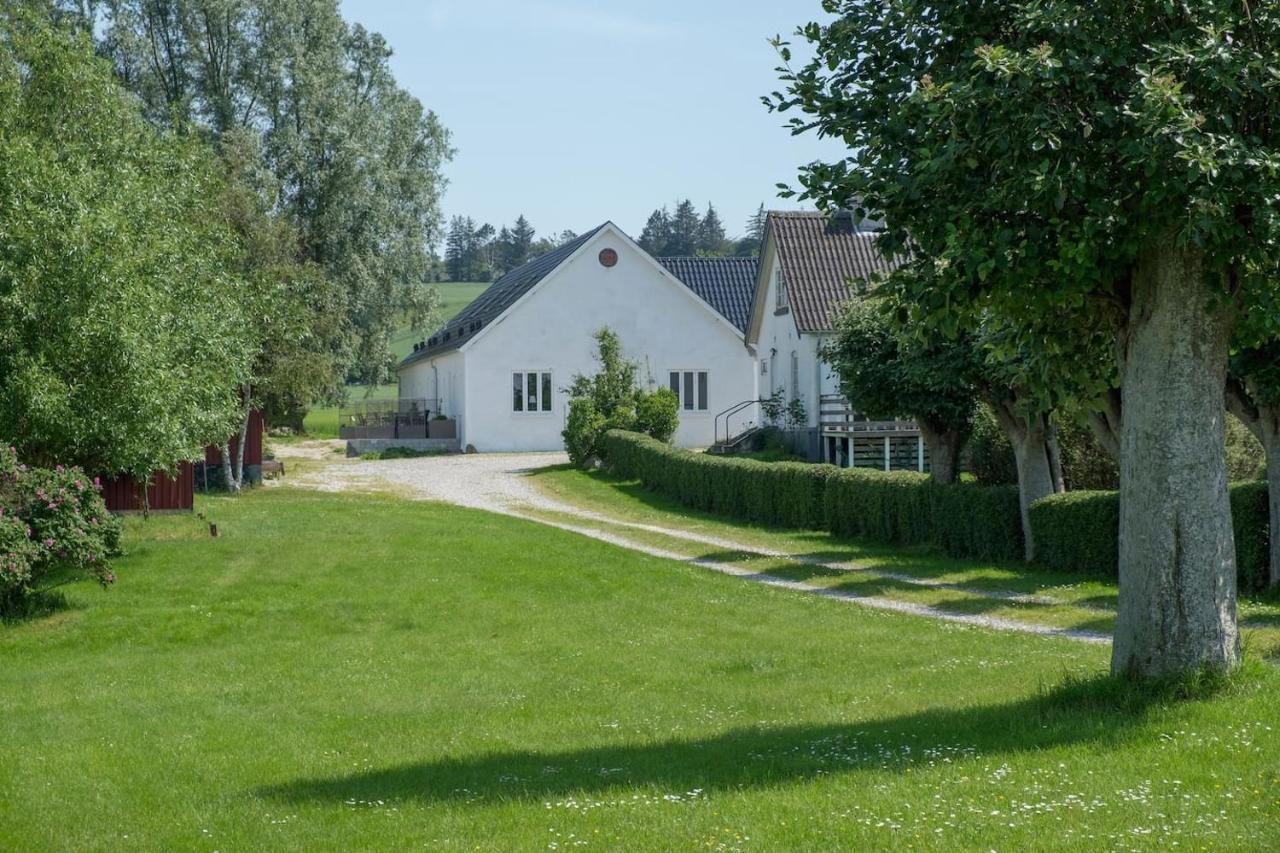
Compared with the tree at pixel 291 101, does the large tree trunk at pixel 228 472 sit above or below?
below

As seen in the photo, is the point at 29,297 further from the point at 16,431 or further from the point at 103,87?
the point at 103,87

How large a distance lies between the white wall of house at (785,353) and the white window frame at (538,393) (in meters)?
7.49

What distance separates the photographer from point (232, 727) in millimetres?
11344

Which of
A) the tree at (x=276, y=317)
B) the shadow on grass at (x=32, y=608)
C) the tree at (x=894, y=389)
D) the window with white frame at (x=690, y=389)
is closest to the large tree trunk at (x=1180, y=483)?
the tree at (x=894, y=389)

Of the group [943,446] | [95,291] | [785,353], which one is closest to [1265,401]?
[943,446]

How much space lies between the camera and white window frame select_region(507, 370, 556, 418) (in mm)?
47844

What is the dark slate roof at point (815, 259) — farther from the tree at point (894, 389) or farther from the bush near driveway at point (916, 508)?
the tree at point (894, 389)

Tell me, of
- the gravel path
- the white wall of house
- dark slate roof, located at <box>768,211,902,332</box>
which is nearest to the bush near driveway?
the gravel path

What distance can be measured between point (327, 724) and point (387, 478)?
2819 centimetres

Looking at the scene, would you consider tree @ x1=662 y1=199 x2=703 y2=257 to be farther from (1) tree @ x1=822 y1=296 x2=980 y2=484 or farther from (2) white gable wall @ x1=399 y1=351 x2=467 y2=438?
(1) tree @ x1=822 y1=296 x2=980 y2=484

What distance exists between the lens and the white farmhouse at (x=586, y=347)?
4766 centimetres

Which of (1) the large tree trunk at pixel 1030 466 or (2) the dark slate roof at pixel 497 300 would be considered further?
(2) the dark slate roof at pixel 497 300

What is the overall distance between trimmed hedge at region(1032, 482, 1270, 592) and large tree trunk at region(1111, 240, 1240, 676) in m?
7.95

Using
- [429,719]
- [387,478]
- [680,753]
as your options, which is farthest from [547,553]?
[387,478]
